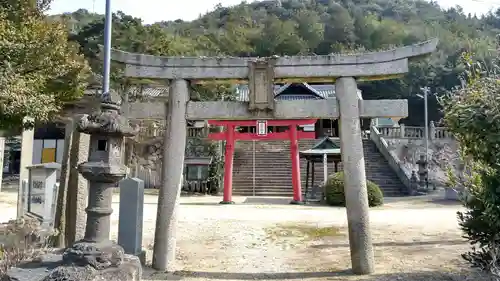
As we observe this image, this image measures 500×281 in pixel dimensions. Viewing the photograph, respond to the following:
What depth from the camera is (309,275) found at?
5.87 metres

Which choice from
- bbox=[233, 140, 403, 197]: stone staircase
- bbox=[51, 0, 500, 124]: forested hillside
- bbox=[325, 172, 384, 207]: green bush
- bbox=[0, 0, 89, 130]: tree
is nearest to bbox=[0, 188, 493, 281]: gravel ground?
bbox=[325, 172, 384, 207]: green bush

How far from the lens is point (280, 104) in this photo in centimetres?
635

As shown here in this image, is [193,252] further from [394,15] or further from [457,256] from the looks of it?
[394,15]

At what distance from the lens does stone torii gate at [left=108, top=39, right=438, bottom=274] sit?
19.7 feet

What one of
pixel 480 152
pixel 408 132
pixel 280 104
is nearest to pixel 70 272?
pixel 280 104

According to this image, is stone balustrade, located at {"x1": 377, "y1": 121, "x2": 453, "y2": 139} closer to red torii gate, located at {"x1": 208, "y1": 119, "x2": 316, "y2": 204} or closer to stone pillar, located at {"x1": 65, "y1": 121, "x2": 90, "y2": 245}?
red torii gate, located at {"x1": 208, "y1": 119, "x2": 316, "y2": 204}

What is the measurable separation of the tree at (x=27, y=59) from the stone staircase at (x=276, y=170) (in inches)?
553

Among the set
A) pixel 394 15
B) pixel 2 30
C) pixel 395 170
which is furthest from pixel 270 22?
pixel 2 30

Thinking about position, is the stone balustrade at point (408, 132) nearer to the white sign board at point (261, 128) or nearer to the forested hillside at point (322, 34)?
the forested hillside at point (322, 34)

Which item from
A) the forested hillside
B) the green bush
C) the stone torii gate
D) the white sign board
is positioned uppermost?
the forested hillside

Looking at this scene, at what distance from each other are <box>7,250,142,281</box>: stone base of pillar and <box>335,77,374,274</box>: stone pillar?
3.13 m

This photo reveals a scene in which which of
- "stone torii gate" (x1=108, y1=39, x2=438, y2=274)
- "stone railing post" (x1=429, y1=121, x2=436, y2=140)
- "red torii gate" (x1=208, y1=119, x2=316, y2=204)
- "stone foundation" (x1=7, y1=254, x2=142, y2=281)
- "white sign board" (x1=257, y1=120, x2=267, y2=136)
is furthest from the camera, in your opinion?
"stone railing post" (x1=429, y1=121, x2=436, y2=140)

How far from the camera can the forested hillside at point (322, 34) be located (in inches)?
1243

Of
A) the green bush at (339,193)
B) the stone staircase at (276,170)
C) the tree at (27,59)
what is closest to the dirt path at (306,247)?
the green bush at (339,193)
